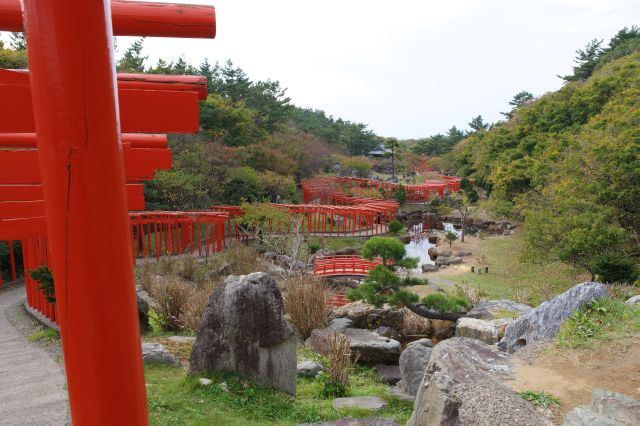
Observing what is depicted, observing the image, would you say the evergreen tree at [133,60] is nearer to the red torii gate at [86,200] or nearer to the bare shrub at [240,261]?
the bare shrub at [240,261]

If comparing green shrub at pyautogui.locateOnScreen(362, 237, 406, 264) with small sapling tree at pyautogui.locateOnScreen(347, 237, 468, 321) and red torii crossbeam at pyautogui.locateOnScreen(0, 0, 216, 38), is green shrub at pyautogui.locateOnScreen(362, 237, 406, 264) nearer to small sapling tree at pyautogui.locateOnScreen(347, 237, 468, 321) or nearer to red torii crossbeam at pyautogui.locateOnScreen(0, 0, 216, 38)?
small sapling tree at pyautogui.locateOnScreen(347, 237, 468, 321)

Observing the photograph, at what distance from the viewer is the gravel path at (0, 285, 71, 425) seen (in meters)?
4.25

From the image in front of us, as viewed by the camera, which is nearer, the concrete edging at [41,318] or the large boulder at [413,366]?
the large boulder at [413,366]

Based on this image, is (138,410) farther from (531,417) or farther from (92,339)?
(531,417)

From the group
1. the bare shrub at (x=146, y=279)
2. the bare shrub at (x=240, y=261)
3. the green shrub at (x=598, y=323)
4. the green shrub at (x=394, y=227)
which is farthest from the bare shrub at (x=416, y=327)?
the green shrub at (x=394, y=227)

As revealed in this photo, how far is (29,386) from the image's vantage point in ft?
16.2

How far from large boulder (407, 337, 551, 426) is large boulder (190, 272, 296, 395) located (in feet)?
5.95

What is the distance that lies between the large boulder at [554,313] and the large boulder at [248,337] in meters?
3.30

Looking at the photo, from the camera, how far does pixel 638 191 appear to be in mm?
12359

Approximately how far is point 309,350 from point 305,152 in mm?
22529

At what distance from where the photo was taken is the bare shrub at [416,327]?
1047cm

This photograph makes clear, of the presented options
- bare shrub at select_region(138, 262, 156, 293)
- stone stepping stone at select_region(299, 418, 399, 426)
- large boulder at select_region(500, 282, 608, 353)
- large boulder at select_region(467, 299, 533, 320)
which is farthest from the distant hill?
bare shrub at select_region(138, 262, 156, 293)

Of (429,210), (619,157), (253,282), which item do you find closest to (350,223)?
(429,210)

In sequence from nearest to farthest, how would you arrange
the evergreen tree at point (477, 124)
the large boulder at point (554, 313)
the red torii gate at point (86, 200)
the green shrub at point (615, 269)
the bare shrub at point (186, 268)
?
the red torii gate at point (86, 200)
the large boulder at point (554, 313)
the green shrub at point (615, 269)
the bare shrub at point (186, 268)
the evergreen tree at point (477, 124)
